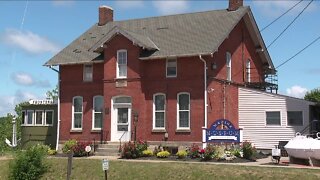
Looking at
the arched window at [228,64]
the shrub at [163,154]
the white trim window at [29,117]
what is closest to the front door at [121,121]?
the shrub at [163,154]

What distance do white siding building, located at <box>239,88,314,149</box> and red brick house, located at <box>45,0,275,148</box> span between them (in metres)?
0.93

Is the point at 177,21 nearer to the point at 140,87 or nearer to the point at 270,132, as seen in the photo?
the point at 140,87

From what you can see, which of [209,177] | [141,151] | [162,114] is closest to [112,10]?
[162,114]

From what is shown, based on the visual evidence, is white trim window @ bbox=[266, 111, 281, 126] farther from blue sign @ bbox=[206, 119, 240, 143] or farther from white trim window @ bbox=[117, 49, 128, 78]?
white trim window @ bbox=[117, 49, 128, 78]

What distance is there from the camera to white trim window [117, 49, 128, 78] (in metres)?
31.2

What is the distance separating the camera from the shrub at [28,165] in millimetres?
23016

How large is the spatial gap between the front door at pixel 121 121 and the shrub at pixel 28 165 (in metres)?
8.12

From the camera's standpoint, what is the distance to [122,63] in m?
31.3

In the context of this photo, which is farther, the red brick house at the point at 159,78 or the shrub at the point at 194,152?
the red brick house at the point at 159,78

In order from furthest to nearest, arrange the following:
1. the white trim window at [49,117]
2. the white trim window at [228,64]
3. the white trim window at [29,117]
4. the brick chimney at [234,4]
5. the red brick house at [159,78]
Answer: the white trim window at [29,117], the white trim window at [49,117], the brick chimney at [234,4], the white trim window at [228,64], the red brick house at [159,78]

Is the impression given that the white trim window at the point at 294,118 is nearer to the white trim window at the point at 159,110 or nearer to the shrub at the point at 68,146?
the white trim window at the point at 159,110

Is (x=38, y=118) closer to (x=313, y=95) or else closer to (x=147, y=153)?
(x=147, y=153)

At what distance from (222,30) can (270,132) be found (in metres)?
7.18

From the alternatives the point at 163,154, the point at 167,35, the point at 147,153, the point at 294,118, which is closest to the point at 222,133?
the point at 163,154
